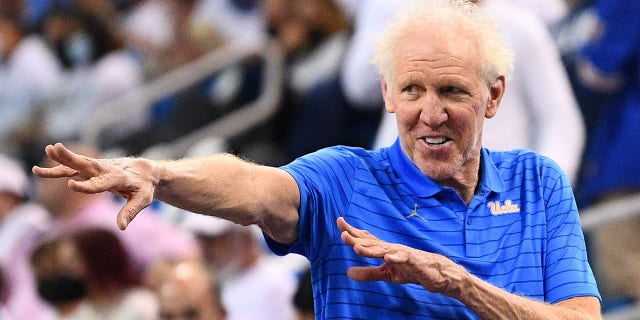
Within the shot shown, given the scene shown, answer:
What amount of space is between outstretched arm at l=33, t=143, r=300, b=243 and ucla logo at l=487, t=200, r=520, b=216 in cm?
56

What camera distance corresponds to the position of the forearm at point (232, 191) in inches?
134

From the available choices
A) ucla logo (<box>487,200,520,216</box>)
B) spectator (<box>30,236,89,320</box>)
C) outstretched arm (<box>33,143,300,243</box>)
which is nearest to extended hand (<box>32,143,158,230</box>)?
outstretched arm (<box>33,143,300,243</box>)

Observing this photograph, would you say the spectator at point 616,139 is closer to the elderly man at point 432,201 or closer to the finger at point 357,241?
the elderly man at point 432,201

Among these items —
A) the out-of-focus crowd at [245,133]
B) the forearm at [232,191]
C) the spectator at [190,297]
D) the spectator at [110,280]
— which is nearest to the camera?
the forearm at [232,191]

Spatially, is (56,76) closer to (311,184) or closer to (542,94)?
(542,94)

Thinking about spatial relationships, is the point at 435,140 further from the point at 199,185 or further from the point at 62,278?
the point at 62,278

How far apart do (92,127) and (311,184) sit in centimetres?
595

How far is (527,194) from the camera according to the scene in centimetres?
392

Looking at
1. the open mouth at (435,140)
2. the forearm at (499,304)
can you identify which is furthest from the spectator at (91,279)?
the forearm at (499,304)

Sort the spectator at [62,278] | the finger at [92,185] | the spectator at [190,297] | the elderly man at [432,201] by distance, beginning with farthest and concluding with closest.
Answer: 1. the spectator at [62,278]
2. the spectator at [190,297]
3. the elderly man at [432,201]
4. the finger at [92,185]

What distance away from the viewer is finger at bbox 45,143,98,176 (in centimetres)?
307

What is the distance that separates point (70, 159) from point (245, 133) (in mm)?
5300

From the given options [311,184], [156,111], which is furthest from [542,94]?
[156,111]

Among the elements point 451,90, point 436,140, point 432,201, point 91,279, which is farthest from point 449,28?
point 91,279
